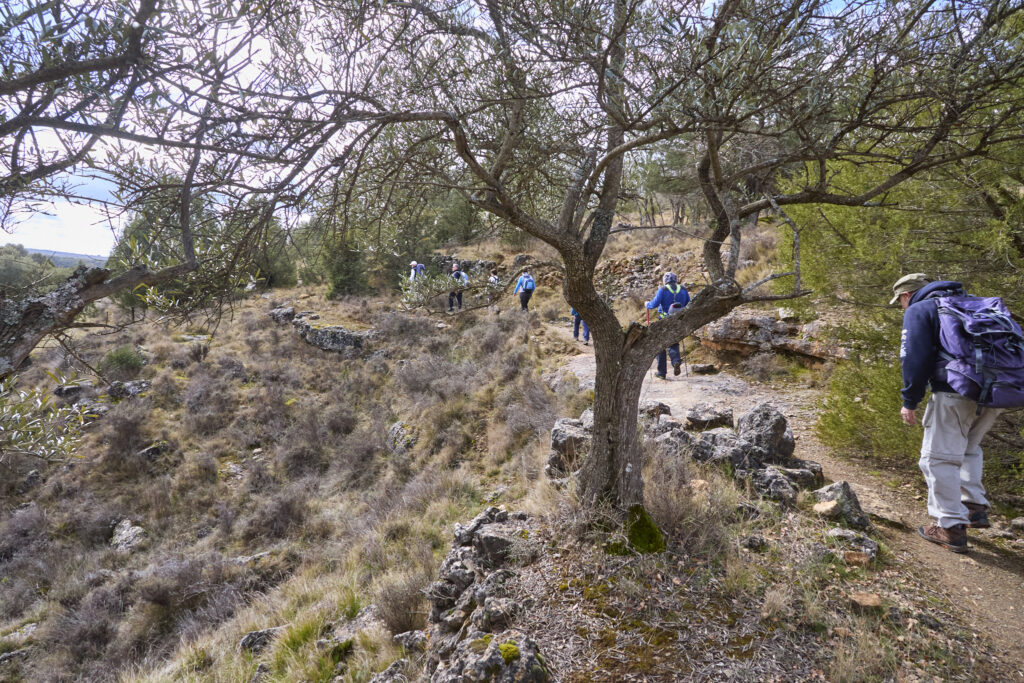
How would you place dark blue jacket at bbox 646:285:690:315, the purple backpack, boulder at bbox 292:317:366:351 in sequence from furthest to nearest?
boulder at bbox 292:317:366:351
dark blue jacket at bbox 646:285:690:315
the purple backpack

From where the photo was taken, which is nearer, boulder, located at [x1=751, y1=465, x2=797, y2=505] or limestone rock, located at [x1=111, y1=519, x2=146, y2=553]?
boulder, located at [x1=751, y1=465, x2=797, y2=505]

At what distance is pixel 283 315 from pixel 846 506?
68.6 feet

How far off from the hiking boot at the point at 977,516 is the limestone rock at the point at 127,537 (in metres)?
12.7

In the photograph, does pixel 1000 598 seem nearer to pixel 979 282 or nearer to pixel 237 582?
pixel 979 282

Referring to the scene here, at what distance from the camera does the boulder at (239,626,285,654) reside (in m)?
5.11

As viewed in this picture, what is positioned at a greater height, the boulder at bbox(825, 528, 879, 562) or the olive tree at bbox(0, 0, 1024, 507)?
the olive tree at bbox(0, 0, 1024, 507)

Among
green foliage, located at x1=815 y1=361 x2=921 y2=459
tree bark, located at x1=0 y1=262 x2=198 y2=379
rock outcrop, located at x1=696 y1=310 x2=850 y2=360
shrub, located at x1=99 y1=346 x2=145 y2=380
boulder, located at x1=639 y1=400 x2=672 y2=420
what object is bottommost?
Result: shrub, located at x1=99 y1=346 x2=145 y2=380

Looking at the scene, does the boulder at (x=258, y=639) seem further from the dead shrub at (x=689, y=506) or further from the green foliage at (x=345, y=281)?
the green foliage at (x=345, y=281)

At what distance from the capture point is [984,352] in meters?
3.17

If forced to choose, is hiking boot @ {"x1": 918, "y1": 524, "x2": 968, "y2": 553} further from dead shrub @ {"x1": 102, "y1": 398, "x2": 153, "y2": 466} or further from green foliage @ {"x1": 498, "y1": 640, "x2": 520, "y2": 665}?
dead shrub @ {"x1": 102, "y1": 398, "x2": 153, "y2": 466}

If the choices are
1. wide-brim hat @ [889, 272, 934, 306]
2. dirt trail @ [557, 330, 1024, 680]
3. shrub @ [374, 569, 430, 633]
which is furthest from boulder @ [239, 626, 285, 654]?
wide-brim hat @ [889, 272, 934, 306]

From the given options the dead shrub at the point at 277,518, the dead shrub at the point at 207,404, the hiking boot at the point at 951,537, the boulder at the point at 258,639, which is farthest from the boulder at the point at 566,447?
the dead shrub at the point at 207,404

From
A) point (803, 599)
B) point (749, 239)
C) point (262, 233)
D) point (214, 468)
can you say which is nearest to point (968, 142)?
point (803, 599)

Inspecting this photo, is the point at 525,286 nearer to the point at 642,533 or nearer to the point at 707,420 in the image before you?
the point at 707,420
